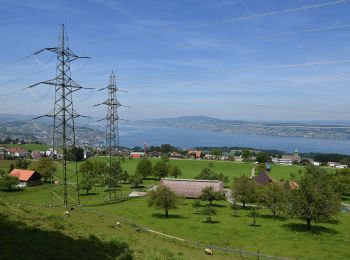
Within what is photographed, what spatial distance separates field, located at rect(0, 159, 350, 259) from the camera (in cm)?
2384

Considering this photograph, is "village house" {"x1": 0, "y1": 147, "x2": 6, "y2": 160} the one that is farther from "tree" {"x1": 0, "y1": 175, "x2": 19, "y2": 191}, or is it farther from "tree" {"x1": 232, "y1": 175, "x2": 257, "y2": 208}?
"tree" {"x1": 232, "y1": 175, "x2": 257, "y2": 208}

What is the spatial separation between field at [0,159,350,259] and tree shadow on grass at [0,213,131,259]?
0.66 meters

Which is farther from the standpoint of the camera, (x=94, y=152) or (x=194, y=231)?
(x=94, y=152)

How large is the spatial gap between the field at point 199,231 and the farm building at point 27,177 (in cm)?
2283

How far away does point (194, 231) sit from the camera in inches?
1487

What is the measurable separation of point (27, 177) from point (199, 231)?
52.9m

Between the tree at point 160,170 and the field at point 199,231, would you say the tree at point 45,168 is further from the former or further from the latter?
the field at point 199,231

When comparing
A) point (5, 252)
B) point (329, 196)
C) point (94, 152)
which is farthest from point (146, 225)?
point (94, 152)

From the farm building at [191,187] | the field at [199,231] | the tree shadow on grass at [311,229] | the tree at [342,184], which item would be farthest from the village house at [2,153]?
the tree shadow on grass at [311,229]

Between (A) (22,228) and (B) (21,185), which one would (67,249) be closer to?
(A) (22,228)

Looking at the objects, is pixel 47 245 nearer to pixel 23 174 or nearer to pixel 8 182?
pixel 8 182

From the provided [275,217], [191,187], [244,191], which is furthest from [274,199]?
[191,187]

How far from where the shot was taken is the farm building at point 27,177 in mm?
79125

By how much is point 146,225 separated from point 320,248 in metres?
16.7
